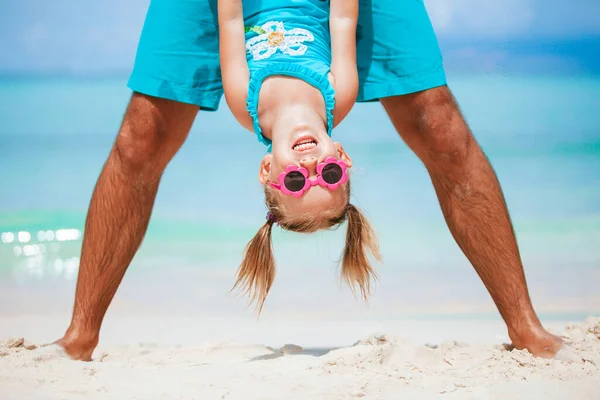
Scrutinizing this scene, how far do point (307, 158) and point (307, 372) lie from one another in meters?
0.64

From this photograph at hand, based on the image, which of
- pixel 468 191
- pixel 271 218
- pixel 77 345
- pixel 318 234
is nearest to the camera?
pixel 271 218

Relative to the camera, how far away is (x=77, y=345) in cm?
264

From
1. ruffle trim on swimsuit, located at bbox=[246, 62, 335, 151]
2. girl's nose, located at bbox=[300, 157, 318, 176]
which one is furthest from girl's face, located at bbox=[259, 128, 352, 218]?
ruffle trim on swimsuit, located at bbox=[246, 62, 335, 151]

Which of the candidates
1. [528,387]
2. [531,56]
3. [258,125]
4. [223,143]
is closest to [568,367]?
[528,387]

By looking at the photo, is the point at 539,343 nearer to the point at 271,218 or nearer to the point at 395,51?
the point at 271,218

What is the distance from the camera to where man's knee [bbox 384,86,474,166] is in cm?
270

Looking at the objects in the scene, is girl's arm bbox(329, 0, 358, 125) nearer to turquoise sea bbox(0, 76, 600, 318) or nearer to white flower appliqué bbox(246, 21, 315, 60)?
white flower appliqué bbox(246, 21, 315, 60)

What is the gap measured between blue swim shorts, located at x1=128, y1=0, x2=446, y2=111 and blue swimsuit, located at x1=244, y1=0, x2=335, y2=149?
0.16 metres

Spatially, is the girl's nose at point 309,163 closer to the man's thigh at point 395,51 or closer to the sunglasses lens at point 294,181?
the sunglasses lens at point 294,181

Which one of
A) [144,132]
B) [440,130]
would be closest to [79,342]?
[144,132]

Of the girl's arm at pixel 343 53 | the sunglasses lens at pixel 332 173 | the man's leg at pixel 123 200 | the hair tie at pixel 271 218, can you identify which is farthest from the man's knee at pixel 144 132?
the sunglasses lens at pixel 332 173

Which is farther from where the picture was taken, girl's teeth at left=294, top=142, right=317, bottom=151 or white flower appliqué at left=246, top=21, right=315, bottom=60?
white flower appliqué at left=246, top=21, right=315, bottom=60

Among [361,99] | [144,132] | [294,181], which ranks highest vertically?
[361,99]

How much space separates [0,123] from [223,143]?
1.62m
